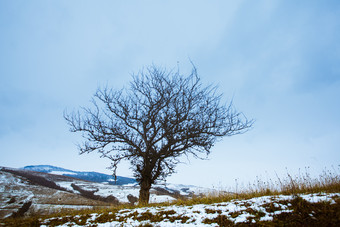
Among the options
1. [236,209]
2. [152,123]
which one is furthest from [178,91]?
[236,209]

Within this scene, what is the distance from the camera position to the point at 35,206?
54.3 ft

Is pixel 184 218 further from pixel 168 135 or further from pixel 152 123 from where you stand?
pixel 152 123

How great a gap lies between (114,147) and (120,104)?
10.0 ft

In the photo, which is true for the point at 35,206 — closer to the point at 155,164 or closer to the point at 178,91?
the point at 155,164

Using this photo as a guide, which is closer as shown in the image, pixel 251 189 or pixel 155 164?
pixel 251 189

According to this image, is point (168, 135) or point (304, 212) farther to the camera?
point (168, 135)

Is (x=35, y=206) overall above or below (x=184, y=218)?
below

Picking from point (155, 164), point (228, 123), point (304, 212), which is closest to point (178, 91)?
point (228, 123)

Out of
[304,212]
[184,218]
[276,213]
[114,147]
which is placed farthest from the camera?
[114,147]

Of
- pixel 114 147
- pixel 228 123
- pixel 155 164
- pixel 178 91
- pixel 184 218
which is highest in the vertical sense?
pixel 178 91

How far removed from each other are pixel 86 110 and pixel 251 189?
11.3 meters

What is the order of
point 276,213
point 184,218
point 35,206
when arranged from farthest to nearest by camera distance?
point 35,206
point 184,218
point 276,213

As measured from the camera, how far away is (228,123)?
11.1 meters

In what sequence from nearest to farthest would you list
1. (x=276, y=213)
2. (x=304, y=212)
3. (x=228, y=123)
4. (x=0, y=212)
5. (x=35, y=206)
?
(x=304, y=212) → (x=276, y=213) → (x=228, y=123) → (x=0, y=212) → (x=35, y=206)
